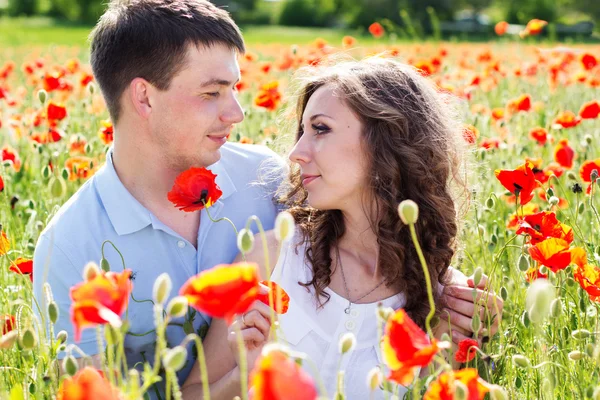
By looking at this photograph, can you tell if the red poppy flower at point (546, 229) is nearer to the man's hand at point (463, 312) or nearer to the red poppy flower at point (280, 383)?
the man's hand at point (463, 312)

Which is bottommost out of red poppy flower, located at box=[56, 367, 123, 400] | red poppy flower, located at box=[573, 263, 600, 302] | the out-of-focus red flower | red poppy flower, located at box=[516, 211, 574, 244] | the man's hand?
the man's hand

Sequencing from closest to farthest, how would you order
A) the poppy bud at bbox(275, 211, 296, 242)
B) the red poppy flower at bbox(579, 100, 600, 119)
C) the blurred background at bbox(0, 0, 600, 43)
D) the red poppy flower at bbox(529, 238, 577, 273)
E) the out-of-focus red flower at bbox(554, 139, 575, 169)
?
the poppy bud at bbox(275, 211, 296, 242) → the red poppy flower at bbox(529, 238, 577, 273) → the out-of-focus red flower at bbox(554, 139, 575, 169) → the red poppy flower at bbox(579, 100, 600, 119) → the blurred background at bbox(0, 0, 600, 43)

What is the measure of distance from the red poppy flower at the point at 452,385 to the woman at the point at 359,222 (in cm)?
105

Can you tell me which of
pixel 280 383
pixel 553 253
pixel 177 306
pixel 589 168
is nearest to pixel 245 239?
pixel 177 306

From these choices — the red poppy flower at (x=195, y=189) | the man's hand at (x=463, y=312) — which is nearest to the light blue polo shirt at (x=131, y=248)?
the red poppy flower at (x=195, y=189)

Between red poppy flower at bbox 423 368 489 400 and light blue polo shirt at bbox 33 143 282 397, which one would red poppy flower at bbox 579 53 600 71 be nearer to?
light blue polo shirt at bbox 33 143 282 397

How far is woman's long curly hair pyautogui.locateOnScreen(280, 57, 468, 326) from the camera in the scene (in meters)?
2.65

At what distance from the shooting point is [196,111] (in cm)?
284

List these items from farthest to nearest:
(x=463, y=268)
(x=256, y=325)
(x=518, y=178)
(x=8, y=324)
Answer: (x=463, y=268) < (x=518, y=178) < (x=8, y=324) < (x=256, y=325)

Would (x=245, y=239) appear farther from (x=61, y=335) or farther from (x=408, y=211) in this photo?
(x=61, y=335)

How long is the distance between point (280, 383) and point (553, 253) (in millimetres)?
1078

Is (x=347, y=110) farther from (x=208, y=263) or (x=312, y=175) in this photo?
(x=208, y=263)

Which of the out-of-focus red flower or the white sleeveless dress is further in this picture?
the out-of-focus red flower

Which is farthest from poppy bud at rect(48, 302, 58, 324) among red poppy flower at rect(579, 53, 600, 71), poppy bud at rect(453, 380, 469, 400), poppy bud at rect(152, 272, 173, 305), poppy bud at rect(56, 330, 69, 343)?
red poppy flower at rect(579, 53, 600, 71)
